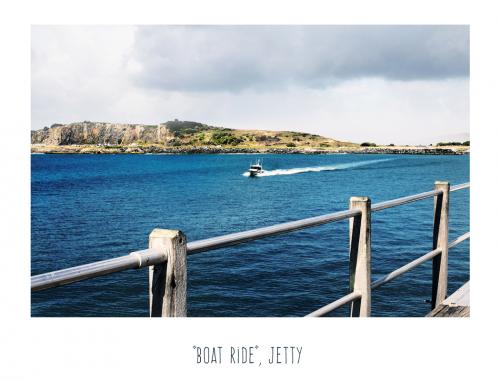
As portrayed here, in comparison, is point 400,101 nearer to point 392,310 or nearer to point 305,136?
point 305,136

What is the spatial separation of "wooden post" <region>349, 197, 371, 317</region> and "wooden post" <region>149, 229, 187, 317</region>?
1258 mm

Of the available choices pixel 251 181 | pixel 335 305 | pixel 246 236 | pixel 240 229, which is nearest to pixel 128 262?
pixel 246 236

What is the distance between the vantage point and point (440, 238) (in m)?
4.10

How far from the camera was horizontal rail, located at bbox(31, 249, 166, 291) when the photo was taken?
1465 mm

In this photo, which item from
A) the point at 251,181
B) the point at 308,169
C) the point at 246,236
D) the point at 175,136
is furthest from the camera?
the point at 308,169

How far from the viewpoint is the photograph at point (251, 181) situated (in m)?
3.80

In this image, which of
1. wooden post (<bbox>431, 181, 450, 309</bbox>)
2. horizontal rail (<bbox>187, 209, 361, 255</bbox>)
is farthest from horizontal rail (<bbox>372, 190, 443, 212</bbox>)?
horizontal rail (<bbox>187, 209, 361, 255</bbox>)

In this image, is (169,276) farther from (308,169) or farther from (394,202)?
(308,169)

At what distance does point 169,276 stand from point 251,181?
219ft

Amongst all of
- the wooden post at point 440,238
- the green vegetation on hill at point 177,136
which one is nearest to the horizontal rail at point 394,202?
the wooden post at point 440,238

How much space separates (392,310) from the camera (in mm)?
15695
